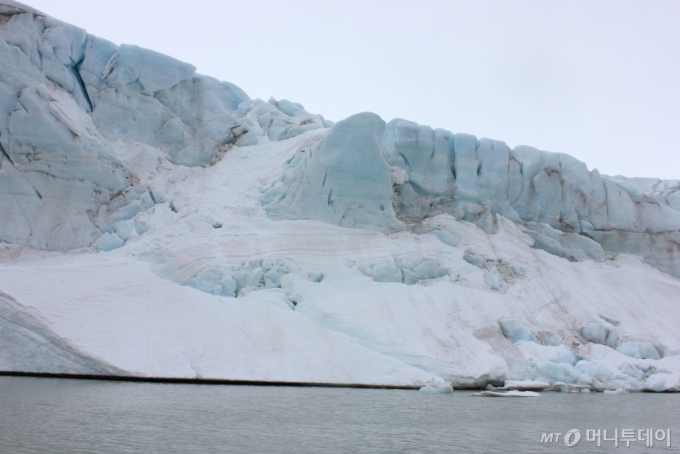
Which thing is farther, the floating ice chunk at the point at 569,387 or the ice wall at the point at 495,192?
the ice wall at the point at 495,192

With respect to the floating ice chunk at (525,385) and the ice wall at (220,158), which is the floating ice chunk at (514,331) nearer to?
the floating ice chunk at (525,385)

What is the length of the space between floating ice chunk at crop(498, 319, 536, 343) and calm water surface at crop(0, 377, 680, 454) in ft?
10.4

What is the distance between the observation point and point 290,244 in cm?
1554

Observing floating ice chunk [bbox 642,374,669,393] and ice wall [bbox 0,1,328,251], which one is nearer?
floating ice chunk [bbox 642,374,669,393]

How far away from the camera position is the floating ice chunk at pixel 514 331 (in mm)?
14680

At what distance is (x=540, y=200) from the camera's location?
778 inches

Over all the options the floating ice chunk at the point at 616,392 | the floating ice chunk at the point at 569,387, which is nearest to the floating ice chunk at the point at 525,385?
the floating ice chunk at the point at 569,387

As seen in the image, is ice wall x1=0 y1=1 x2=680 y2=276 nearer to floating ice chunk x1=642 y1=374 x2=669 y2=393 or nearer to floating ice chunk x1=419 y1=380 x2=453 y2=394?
floating ice chunk x1=642 y1=374 x2=669 y2=393

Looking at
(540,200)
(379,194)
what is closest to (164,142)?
(379,194)

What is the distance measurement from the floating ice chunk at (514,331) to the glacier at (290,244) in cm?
5

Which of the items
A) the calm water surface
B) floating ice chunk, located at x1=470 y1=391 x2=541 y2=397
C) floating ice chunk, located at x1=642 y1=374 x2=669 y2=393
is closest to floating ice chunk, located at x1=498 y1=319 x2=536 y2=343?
floating ice chunk, located at x1=470 y1=391 x2=541 y2=397

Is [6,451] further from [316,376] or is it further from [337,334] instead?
[337,334]

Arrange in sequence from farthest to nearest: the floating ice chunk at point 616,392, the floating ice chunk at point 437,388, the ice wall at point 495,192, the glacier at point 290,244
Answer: the ice wall at point 495,192 < the floating ice chunk at point 616,392 < the floating ice chunk at point 437,388 < the glacier at point 290,244

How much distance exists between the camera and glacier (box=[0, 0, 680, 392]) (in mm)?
11758
